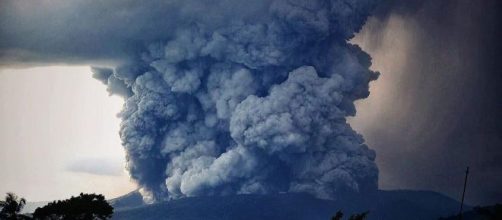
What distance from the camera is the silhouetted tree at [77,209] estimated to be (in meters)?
49.7

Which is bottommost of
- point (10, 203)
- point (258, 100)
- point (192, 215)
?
point (10, 203)

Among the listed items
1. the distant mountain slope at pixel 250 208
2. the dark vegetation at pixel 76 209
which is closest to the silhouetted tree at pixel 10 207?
the dark vegetation at pixel 76 209

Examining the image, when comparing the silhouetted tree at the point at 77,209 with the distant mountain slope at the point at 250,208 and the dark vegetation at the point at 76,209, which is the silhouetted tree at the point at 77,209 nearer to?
the dark vegetation at the point at 76,209

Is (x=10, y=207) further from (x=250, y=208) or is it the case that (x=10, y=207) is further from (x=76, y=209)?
(x=250, y=208)

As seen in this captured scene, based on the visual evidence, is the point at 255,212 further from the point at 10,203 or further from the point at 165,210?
the point at 10,203

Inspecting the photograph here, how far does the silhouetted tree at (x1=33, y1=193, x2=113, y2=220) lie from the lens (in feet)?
Result: 163

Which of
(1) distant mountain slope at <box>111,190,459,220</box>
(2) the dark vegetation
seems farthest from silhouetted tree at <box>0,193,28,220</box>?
(1) distant mountain slope at <box>111,190,459,220</box>

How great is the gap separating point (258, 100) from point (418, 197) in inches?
3458

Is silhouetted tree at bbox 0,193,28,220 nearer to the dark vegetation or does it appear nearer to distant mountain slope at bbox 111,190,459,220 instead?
the dark vegetation

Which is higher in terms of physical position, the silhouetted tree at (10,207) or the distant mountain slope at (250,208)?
the distant mountain slope at (250,208)

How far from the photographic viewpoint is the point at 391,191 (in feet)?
569

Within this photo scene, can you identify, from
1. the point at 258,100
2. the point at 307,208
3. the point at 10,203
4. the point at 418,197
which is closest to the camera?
the point at 10,203

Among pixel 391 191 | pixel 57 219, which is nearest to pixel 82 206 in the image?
pixel 57 219

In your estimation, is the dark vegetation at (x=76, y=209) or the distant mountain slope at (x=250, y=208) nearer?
the dark vegetation at (x=76, y=209)
